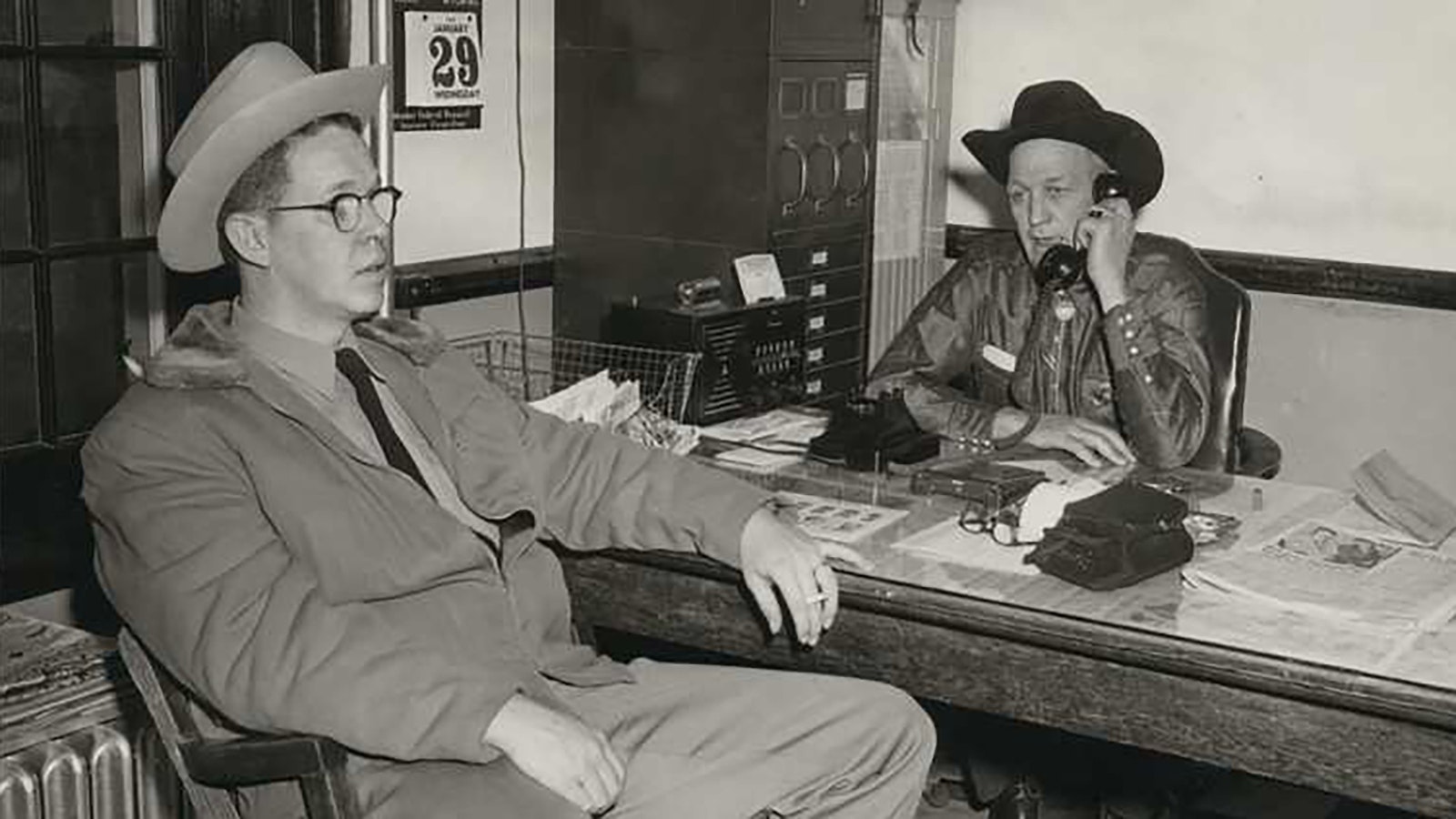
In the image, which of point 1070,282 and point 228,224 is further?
point 1070,282

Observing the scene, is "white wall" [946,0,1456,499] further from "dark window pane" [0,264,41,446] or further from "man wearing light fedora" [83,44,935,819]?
"dark window pane" [0,264,41,446]

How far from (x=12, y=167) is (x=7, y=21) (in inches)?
10.1

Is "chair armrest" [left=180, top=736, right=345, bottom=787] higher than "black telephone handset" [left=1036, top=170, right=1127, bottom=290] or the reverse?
the reverse

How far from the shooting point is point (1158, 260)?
3855mm

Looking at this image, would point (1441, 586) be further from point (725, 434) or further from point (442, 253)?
point (442, 253)

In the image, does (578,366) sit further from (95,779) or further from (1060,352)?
(95,779)

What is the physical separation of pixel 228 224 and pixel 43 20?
3.11 ft

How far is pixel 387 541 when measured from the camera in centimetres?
259

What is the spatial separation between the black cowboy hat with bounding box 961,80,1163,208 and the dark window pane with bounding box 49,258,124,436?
177cm

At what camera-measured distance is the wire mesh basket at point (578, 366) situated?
386 cm

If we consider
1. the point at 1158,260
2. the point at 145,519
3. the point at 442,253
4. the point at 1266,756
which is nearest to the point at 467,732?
the point at 145,519

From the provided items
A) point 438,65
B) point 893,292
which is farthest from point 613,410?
point 893,292

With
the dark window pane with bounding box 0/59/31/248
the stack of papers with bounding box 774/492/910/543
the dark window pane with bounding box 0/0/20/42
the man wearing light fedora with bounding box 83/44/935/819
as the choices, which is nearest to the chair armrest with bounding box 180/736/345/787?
the man wearing light fedora with bounding box 83/44/935/819

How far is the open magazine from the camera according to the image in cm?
262
